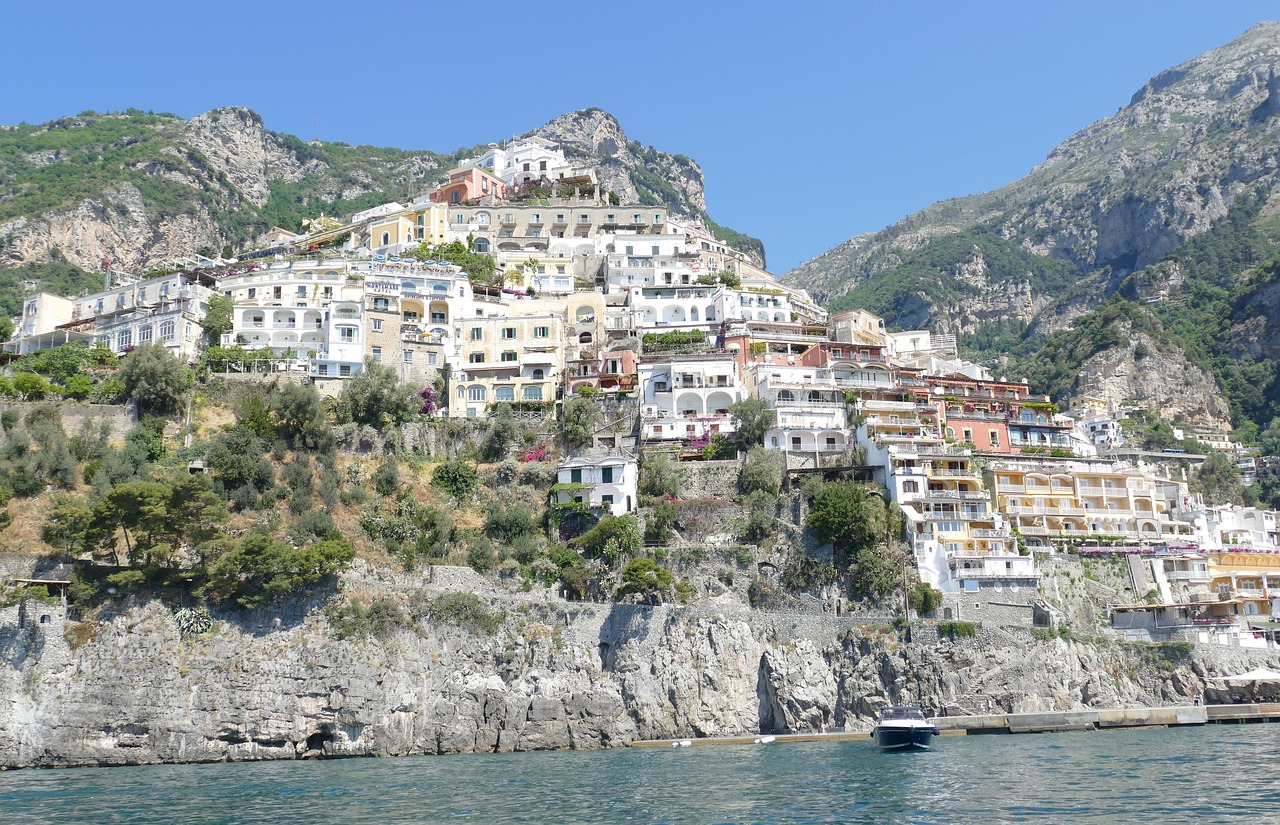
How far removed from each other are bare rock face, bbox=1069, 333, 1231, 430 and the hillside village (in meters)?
21.8

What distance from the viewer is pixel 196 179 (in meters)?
135

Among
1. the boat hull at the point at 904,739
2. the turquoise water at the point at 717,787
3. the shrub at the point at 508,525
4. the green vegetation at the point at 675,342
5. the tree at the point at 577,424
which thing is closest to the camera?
the turquoise water at the point at 717,787

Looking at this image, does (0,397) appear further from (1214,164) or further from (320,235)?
(1214,164)

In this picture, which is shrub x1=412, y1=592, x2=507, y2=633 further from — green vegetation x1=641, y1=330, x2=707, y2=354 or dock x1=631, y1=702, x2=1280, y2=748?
green vegetation x1=641, y1=330, x2=707, y2=354

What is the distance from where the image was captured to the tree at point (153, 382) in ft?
209

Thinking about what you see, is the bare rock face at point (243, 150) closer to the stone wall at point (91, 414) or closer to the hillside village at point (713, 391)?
the hillside village at point (713, 391)

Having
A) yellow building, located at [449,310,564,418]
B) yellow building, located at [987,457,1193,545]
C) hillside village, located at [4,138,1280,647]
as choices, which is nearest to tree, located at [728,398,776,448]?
hillside village, located at [4,138,1280,647]

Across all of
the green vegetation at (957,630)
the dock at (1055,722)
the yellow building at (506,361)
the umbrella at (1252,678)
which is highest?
the yellow building at (506,361)

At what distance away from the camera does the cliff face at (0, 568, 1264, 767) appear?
163 feet

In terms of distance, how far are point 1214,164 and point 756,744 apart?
455 feet

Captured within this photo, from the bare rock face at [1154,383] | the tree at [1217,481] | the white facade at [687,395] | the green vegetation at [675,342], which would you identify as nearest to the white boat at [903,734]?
the white facade at [687,395]

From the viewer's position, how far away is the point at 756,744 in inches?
2077

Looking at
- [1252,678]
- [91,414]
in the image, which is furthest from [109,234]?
[1252,678]

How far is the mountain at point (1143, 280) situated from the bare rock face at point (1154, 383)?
0.13m
